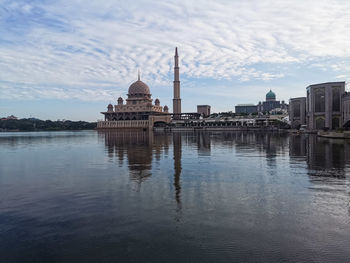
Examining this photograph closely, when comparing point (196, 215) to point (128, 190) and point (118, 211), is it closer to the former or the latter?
point (118, 211)

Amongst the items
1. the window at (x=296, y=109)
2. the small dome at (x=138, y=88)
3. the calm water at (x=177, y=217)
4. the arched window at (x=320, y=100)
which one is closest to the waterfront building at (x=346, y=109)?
the arched window at (x=320, y=100)

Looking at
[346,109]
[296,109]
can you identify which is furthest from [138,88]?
[346,109]

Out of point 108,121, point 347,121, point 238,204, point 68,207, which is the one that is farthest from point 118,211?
point 108,121

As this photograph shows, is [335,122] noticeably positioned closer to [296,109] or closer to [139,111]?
[296,109]

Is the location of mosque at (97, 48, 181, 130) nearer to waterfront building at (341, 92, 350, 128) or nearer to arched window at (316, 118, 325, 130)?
arched window at (316, 118, 325, 130)

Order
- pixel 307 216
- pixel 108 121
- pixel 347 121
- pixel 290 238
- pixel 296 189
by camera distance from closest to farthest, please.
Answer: pixel 290 238, pixel 307 216, pixel 296 189, pixel 347 121, pixel 108 121

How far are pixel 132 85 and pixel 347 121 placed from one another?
8814cm

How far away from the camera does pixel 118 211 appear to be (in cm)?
855

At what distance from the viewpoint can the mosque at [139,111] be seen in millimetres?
118188

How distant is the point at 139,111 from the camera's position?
120m

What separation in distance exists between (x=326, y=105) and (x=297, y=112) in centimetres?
2510

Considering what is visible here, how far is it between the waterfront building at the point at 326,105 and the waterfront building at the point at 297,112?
17724 millimetres

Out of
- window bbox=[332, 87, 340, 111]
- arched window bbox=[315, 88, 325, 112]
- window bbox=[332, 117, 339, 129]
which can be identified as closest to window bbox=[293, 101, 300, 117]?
arched window bbox=[315, 88, 325, 112]

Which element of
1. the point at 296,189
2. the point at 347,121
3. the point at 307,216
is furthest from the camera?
the point at 347,121
